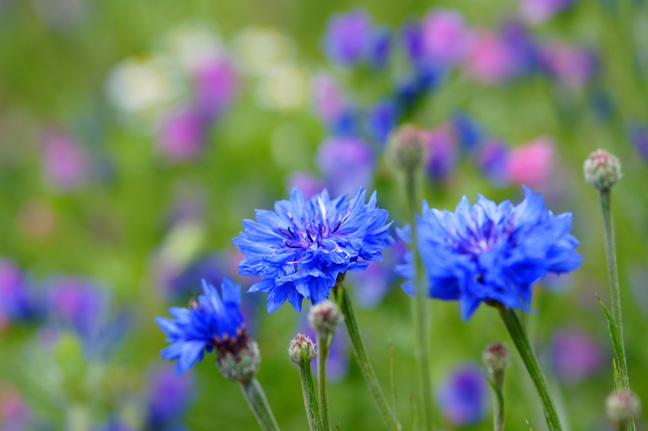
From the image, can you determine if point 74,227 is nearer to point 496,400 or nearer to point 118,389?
point 118,389

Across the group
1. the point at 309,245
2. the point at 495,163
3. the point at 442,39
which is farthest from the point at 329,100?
the point at 309,245

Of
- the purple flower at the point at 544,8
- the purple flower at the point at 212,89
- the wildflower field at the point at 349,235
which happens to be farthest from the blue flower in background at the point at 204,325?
the purple flower at the point at 212,89

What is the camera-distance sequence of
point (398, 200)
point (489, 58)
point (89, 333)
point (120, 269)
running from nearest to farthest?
point (398, 200), point (89, 333), point (489, 58), point (120, 269)

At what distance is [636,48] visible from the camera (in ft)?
3.87

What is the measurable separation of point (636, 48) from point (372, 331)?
681 mm

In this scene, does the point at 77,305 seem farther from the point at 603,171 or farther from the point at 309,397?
the point at 603,171

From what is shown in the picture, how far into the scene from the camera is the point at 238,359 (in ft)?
1.67

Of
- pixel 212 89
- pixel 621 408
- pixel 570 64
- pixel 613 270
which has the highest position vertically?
pixel 212 89

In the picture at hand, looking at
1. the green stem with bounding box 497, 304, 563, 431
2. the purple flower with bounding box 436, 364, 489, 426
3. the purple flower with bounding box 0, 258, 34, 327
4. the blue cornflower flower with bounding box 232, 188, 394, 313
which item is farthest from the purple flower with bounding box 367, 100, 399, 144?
the purple flower with bounding box 0, 258, 34, 327

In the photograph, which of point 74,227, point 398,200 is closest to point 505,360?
point 398,200

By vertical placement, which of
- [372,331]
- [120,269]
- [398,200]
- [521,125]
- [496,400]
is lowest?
[496,400]

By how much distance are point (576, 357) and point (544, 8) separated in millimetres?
660

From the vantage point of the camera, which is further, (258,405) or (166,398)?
(166,398)

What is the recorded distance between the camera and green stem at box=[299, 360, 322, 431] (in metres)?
0.49
